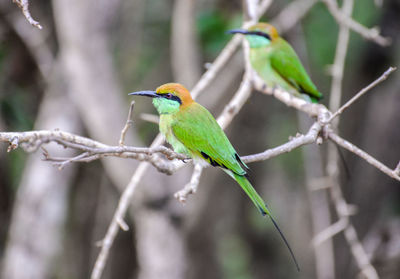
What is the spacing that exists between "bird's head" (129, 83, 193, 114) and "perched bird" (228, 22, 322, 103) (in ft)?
3.85

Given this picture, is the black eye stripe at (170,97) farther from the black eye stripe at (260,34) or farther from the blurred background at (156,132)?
the blurred background at (156,132)

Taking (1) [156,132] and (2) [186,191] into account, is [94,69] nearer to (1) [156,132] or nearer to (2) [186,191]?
(1) [156,132]

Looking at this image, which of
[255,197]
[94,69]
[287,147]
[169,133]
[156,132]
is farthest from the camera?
[156,132]

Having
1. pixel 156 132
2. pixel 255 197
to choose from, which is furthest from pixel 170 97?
pixel 156 132

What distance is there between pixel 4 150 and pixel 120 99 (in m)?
1.13

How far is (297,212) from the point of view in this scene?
625 centimetres

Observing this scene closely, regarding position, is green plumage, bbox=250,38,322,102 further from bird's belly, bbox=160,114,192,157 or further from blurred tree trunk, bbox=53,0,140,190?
bird's belly, bbox=160,114,192,157

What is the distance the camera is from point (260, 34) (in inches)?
135

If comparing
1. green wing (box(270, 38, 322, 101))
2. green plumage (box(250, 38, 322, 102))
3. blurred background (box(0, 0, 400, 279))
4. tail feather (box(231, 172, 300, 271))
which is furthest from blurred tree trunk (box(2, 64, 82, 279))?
tail feather (box(231, 172, 300, 271))

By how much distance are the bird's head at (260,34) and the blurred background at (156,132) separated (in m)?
0.39

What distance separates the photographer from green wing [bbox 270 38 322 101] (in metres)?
3.57

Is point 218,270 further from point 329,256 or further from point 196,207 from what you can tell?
point 329,256

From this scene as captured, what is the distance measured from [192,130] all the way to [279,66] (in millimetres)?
1451

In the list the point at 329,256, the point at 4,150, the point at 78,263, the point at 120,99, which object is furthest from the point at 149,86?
the point at 329,256
